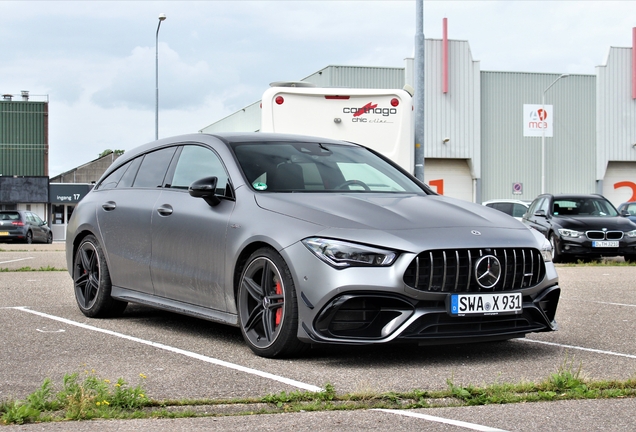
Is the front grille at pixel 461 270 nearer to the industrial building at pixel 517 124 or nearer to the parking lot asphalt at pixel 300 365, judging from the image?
the parking lot asphalt at pixel 300 365

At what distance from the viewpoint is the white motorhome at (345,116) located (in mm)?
13695

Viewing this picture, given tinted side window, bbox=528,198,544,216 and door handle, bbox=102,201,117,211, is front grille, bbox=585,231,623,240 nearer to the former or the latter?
tinted side window, bbox=528,198,544,216

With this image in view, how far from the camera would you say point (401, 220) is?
6.13 m

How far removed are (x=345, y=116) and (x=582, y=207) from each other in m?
8.89

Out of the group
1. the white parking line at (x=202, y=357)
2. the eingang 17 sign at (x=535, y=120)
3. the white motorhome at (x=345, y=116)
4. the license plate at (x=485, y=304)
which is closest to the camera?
the white parking line at (x=202, y=357)

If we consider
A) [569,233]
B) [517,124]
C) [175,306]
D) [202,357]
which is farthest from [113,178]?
[517,124]

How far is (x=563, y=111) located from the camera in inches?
1966

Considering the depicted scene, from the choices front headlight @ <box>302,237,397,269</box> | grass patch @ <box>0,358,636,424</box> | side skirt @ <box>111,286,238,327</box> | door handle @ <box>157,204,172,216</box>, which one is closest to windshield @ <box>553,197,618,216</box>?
side skirt @ <box>111,286,238,327</box>

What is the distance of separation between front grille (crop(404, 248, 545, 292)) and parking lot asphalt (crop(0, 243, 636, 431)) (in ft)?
1.66

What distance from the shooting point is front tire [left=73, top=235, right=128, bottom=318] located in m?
8.40

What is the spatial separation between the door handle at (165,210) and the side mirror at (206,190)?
566mm

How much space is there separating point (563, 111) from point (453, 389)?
4708 centimetres

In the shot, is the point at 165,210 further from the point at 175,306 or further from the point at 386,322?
the point at 386,322

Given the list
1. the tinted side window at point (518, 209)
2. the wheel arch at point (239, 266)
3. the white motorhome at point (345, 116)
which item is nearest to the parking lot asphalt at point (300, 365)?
→ the wheel arch at point (239, 266)
